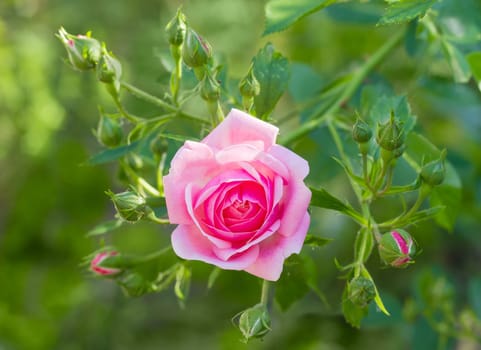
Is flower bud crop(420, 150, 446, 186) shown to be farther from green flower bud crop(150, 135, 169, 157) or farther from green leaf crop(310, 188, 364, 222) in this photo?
green flower bud crop(150, 135, 169, 157)

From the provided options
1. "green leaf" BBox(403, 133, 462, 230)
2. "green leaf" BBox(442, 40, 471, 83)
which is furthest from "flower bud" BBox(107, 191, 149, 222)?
"green leaf" BBox(442, 40, 471, 83)

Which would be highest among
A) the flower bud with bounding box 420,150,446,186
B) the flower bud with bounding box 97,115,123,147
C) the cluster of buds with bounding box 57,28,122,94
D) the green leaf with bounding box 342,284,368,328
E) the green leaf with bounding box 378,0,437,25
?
the green leaf with bounding box 378,0,437,25

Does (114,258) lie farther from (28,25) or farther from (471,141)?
(28,25)

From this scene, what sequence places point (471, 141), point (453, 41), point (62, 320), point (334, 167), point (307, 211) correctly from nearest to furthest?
point (307, 211) → point (453, 41) → point (334, 167) → point (471, 141) → point (62, 320)

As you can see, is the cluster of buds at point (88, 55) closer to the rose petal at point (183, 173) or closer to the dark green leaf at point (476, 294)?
the rose petal at point (183, 173)

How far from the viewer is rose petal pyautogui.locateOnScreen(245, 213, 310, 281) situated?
26.4 inches

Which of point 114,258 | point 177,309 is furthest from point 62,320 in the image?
point 114,258

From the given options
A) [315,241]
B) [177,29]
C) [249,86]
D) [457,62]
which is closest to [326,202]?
[315,241]

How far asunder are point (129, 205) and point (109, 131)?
0.58 ft

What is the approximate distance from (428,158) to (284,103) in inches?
64.3

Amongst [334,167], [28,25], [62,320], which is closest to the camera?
[334,167]

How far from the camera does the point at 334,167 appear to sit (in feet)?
4.01

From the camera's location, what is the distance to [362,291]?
70 cm

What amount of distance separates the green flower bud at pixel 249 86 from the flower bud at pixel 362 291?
221mm
